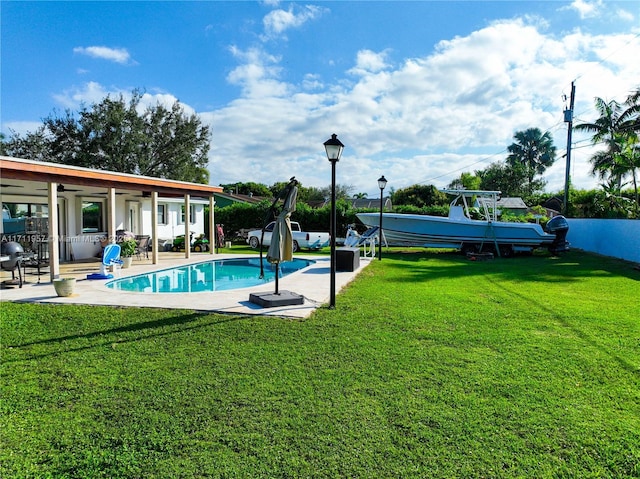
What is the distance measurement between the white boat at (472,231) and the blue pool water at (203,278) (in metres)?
5.25

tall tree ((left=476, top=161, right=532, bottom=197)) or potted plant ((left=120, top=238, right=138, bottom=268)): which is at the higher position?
tall tree ((left=476, top=161, right=532, bottom=197))

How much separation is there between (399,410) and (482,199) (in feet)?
52.7

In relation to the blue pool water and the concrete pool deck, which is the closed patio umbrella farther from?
the blue pool water

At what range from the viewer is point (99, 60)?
68.8 ft

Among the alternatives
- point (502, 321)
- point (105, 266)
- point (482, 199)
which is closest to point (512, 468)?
point (502, 321)

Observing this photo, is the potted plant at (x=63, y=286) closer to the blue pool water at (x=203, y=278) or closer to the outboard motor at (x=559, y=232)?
the blue pool water at (x=203, y=278)

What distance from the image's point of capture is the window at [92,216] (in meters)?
14.3

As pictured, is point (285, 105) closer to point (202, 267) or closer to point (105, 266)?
point (202, 267)

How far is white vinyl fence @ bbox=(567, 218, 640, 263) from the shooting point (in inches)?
580

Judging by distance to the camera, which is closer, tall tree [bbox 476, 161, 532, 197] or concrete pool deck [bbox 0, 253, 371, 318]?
concrete pool deck [bbox 0, 253, 371, 318]

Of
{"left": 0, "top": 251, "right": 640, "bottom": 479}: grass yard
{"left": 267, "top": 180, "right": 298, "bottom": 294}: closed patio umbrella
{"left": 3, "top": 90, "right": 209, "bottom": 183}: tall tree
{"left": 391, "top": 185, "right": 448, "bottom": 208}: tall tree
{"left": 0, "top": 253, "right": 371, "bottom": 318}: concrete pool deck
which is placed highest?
{"left": 3, "top": 90, "right": 209, "bottom": 183}: tall tree

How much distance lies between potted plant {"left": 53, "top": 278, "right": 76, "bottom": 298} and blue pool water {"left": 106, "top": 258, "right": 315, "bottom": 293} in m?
1.49

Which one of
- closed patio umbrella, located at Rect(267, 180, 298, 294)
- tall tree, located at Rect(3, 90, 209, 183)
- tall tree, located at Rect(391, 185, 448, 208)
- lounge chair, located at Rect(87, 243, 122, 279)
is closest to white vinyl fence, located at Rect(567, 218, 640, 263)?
closed patio umbrella, located at Rect(267, 180, 298, 294)

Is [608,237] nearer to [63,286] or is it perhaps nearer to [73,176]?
[63,286]
